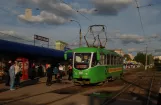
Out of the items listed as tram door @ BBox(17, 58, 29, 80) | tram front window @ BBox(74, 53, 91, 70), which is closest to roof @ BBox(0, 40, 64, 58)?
tram door @ BBox(17, 58, 29, 80)

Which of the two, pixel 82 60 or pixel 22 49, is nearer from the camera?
pixel 82 60

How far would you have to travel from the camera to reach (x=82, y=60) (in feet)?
68.7

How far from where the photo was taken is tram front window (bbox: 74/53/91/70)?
20656mm

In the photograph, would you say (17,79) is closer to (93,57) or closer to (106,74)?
(93,57)

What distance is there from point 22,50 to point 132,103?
1706 cm

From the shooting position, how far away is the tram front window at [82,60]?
20656mm

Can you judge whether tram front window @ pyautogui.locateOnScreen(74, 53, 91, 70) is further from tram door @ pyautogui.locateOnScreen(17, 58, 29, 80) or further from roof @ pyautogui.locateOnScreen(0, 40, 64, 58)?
roof @ pyautogui.locateOnScreen(0, 40, 64, 58)

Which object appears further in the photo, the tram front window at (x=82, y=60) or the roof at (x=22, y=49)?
the roof at (x=22, y=49)

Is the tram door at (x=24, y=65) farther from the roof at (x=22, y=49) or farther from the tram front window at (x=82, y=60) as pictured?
the tram front window at (x=82, y=60)

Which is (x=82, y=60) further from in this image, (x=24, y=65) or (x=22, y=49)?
(x=22, y=49)

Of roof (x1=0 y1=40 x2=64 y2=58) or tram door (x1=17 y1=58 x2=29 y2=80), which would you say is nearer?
roof (x1=0 y1=40 x2=64 y2=58)

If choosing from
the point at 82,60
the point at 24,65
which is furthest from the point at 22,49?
the point at 82,60

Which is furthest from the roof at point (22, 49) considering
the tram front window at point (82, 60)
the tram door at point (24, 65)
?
the tram front window at point (82, 60)

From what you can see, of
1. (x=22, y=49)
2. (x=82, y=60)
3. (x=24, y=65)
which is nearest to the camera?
(x=82, y=60)
